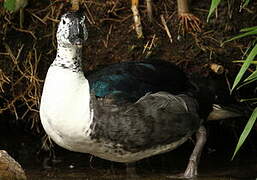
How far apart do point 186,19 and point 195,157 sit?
3.87ft

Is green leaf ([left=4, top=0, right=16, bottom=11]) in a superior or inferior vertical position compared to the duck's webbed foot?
superior

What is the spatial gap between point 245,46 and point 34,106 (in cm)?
183

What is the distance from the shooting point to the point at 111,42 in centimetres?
563

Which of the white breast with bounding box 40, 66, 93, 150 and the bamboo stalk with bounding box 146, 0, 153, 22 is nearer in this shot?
the white breast with bounding box 40, 66, 93, 150

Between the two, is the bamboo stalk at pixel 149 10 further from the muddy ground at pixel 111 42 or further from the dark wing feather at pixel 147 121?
the dark wing feather at pixel 147 121

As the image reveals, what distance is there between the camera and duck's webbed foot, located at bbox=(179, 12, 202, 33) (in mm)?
5578

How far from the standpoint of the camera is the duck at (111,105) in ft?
14.8

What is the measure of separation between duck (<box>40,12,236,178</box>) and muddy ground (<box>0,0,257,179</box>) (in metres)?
0.62

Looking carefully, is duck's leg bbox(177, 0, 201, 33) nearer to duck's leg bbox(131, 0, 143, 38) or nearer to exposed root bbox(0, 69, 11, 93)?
duck's leg bbox(131, 0, 143, 38)

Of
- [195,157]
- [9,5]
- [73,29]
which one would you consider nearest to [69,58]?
[73,29]

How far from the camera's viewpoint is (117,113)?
4.60 meters

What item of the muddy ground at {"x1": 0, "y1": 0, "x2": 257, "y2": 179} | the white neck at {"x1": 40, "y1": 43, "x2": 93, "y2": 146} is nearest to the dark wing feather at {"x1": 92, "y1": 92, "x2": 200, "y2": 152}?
the white neck at {"x1": 40, "y1": 43, "x2": 93, "y2": 146}

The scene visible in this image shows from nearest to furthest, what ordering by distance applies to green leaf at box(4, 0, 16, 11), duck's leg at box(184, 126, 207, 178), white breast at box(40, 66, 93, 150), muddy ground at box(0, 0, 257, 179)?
white breast at box(40, 66, 93, 150) → duck's leg at box(184, 126, 207, 178) → green leaf at box(4, 0, 16, 11) → muddy ground at box(0, 0, 257, 179)

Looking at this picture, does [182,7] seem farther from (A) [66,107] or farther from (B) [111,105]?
(A) [66,107]
